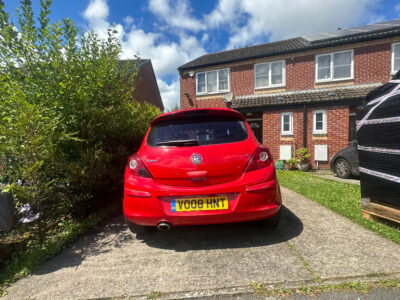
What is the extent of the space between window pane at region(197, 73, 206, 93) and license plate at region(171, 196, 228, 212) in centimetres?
1196

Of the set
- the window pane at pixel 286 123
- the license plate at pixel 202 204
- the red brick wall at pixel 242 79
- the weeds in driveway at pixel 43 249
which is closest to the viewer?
the weeds in driveway at pixel 43 249

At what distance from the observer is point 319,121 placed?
9977 mm

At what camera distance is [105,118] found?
3.09 metres

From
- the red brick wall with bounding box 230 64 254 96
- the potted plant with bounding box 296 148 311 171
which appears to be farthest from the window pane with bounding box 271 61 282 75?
the potted plant with bounding box 296 148 311 171

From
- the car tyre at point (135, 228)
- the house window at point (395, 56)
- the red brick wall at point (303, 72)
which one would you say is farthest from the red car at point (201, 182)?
the house window at point (395, 56)

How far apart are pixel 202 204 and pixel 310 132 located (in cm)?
968

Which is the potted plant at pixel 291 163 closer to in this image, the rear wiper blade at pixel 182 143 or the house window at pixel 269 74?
the house window at pixel 269 74

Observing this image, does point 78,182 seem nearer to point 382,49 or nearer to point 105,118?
point 105,118

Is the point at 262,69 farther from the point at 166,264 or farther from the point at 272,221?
the point at 166,264

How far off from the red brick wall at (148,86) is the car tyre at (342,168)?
54.5 ft

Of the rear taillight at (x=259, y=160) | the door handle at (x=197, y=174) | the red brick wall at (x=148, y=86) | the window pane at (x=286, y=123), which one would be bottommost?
the door handle at (x=197, y=174)

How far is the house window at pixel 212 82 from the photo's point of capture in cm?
1283

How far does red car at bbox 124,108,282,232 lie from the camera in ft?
7.05

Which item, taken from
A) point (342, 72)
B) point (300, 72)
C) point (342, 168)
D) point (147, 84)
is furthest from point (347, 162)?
point (147, 84)
